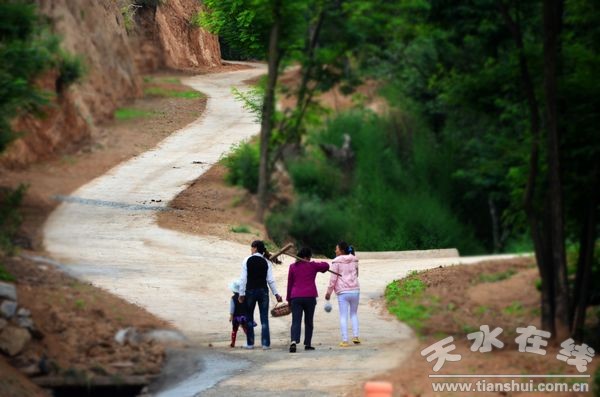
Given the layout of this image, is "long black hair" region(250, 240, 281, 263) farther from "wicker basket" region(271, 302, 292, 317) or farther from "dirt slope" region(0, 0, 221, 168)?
"dirt slope" region(0, 0, 221, 168)

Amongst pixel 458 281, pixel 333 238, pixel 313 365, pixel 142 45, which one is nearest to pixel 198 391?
pixel 313 365

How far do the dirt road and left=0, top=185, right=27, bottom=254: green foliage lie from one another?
32 centimetres

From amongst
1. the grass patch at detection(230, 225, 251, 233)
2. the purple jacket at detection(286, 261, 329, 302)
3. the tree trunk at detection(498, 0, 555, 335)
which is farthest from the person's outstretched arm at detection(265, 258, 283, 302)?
the tree trunk at detection(498, 0, 555, 335)

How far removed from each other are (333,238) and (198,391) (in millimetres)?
1931

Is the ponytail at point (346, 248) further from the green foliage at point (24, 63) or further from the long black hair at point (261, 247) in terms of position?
the green foliage at point (24, 63)

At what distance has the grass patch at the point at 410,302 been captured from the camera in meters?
10.8

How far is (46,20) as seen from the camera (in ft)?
35.1

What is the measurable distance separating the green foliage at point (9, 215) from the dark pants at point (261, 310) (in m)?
2.33

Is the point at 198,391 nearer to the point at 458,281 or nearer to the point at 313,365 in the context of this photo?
the point at 313,365

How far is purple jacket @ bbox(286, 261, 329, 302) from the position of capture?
11.2 metres

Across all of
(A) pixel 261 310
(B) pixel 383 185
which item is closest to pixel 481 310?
(B) pixel 383 185

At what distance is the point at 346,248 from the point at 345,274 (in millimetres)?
635

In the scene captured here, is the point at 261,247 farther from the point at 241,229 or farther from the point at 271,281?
the point at 271,281

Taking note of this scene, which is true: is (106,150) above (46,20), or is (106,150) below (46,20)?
below
